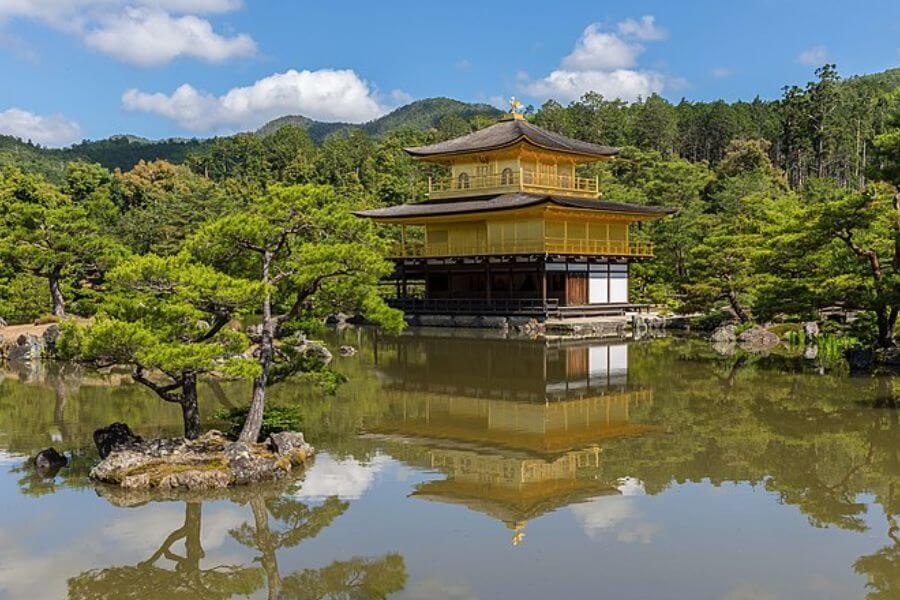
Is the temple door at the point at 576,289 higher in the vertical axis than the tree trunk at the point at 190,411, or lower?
higher

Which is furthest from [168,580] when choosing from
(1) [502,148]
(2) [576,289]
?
(1) [502,148]

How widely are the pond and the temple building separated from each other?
53.8 ft

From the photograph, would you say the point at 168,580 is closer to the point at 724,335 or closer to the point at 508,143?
the point at 724,335

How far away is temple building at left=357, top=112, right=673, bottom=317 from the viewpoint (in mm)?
34188

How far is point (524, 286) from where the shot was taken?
3641cm

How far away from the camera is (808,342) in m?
27.9

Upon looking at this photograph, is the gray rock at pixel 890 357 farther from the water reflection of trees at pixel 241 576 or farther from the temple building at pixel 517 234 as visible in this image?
the water reflection of trees at pixel 241 576

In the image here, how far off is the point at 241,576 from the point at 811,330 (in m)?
25.4

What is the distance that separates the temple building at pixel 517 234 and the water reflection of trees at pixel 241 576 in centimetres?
2428

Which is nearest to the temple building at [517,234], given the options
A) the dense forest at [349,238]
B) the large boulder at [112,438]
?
the dense forest at [349,238]

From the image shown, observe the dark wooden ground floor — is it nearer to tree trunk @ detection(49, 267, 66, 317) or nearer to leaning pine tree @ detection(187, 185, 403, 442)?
tree trunk @ detection(49, 267, 66, 317)

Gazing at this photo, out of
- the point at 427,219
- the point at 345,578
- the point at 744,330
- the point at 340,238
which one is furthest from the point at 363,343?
the point at 345,578

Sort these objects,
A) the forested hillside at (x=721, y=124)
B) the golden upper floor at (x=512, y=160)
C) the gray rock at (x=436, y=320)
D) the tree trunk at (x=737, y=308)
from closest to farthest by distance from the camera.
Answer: the tree trunk at (x=737, y=308)
the gray rock at (x=436, y=320)
the golden upper floor at (x=512, y=160)
the forested hillside at (x=721, y=124)

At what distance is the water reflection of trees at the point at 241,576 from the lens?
7.46 meters
